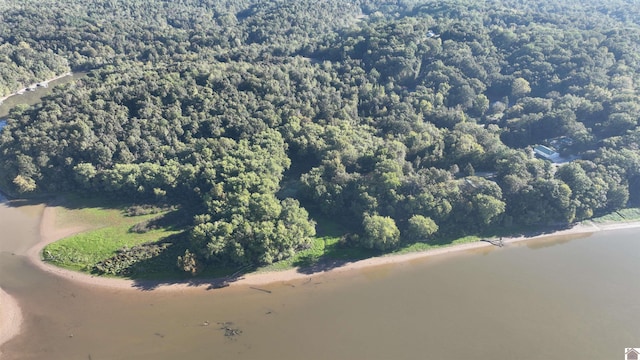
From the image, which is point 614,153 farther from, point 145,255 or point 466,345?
point 145,255

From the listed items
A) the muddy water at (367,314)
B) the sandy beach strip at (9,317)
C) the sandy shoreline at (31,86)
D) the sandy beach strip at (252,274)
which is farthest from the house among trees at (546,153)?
the sandy shoreline at (31,86)

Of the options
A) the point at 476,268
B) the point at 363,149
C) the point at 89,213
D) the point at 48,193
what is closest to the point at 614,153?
the point at 476,268

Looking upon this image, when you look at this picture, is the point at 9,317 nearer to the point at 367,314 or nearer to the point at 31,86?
the point at 367,314

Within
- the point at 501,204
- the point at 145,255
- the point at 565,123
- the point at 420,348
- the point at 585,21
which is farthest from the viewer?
the point at 585,21

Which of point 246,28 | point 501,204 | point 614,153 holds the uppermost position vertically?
point 246,28

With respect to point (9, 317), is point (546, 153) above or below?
above

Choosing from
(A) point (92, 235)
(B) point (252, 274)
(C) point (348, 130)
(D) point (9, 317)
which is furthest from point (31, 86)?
(B) point (252, 274)
